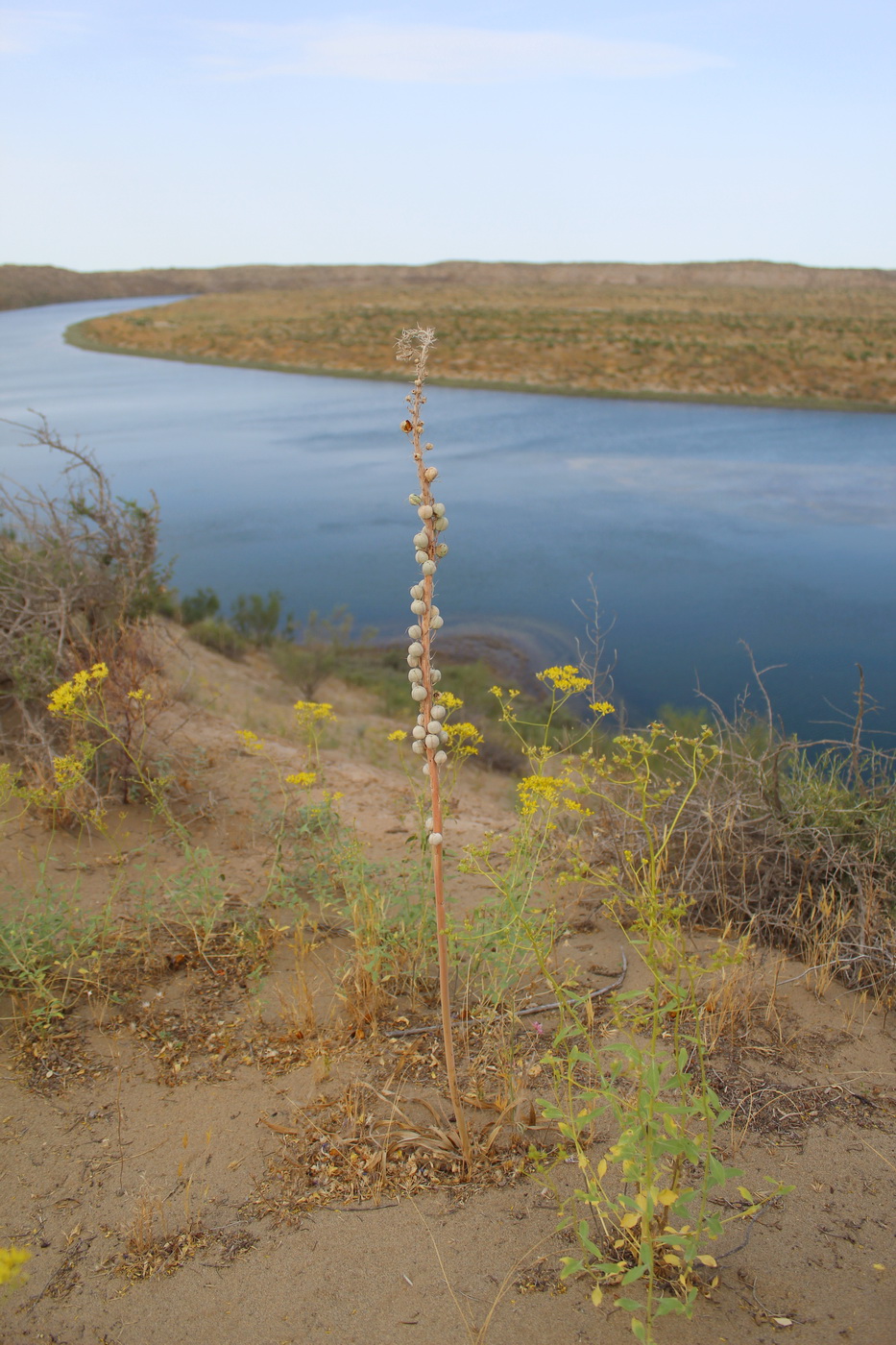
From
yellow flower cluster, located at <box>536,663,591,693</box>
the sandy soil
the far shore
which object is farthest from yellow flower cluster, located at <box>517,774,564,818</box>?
the far shore

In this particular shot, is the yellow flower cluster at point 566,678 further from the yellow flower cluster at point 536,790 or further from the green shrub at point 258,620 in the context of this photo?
the green shrub at point 258,620

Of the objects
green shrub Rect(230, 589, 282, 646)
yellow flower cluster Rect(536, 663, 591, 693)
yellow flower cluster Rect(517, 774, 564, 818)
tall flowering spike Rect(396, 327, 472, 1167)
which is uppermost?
tall flowering spike Rect(396, 327, 472, 1167)

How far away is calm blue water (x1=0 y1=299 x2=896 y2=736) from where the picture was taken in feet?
29.6

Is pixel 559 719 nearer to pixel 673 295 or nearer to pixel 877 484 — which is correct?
pixel 877 484

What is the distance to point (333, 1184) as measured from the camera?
2215 mm

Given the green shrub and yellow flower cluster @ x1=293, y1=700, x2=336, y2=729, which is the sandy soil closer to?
yellow flower cluster @ x1=293, y1=700, x2=336, y2=729

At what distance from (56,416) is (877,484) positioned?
50.0 ft

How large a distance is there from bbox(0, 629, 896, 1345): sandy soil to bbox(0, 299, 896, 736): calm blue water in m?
2.82

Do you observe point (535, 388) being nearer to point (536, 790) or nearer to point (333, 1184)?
point (536, 790)

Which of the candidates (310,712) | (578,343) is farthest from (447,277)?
(310,712)

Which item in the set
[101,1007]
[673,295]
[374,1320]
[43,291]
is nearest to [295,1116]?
[374,1320]

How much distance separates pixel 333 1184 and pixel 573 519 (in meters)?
11.0

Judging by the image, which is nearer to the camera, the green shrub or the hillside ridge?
the green shrub

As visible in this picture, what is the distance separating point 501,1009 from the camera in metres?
2.95
